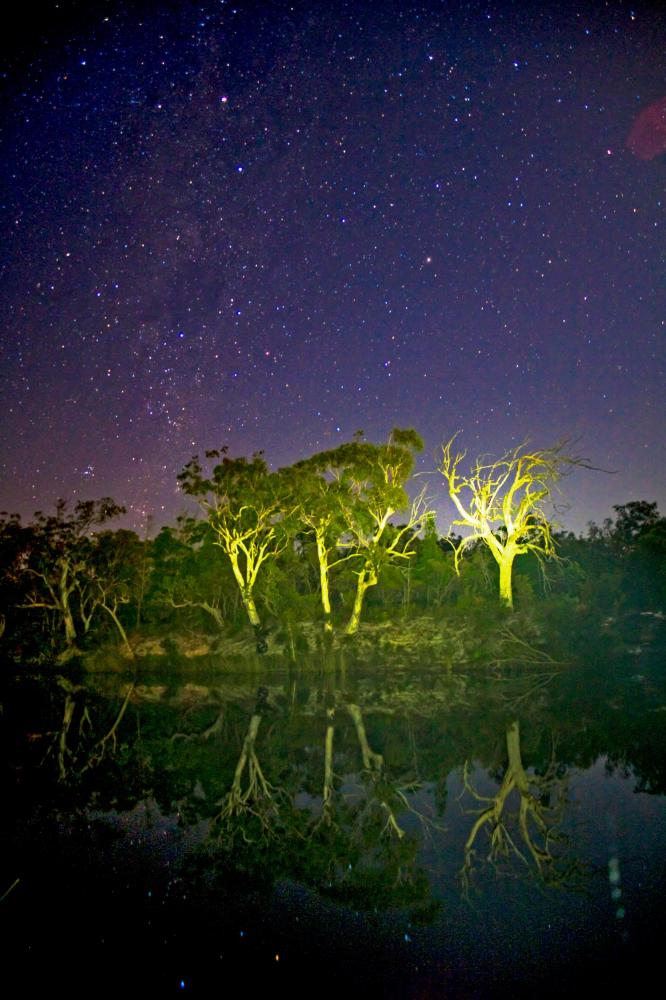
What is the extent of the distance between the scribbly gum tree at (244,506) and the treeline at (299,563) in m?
0.08

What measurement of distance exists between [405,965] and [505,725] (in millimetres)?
10498

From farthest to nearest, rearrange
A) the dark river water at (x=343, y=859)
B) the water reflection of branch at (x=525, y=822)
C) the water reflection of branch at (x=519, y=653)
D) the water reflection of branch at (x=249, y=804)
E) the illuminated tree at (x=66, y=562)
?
the illuminated tree at (x=66, y=562), the water reflection of branch at (x=519, y=653), the water reflection of branch at (x=249, y=804), the water reflection of branch at (x=525, y=822), the dark river water at (x=343, y=859)

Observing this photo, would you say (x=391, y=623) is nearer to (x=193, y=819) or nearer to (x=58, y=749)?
(x=58, y=749)

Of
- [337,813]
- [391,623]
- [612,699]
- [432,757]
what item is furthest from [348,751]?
[391,623]

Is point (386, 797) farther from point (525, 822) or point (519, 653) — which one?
point (519, 653)

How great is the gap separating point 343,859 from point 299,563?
110 feet

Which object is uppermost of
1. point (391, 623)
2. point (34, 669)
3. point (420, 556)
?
point (420, 556)

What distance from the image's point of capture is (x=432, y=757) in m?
12.0

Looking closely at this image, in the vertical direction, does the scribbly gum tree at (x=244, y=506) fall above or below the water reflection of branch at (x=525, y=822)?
above

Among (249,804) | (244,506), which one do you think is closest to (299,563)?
(244,506)

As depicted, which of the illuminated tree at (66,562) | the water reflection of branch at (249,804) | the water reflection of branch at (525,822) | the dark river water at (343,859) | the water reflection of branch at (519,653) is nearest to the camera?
the dark river water at (343,859)

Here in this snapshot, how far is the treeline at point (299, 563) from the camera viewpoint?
32812mm

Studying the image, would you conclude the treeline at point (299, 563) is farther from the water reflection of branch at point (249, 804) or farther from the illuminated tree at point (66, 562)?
the water reflection of branch at point (249, 804)

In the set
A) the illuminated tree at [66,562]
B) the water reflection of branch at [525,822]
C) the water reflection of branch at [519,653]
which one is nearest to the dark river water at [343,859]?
the water reflection of branch at [525,822]
